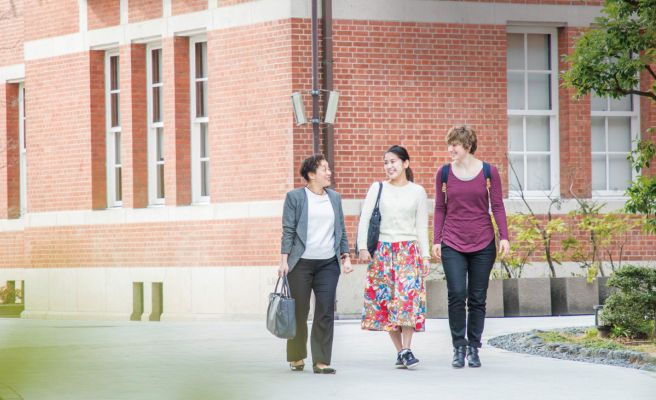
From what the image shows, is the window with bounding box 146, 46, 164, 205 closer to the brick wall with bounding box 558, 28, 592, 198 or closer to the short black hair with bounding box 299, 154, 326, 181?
the brick wall with bounding box 558, 28, 592, 198

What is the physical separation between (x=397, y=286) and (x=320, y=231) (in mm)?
722

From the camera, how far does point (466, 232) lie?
1022 cm

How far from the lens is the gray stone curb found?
10547 mm

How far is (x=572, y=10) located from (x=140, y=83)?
22.7 feet

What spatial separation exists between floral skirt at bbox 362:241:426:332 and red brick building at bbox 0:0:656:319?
27.1 ft

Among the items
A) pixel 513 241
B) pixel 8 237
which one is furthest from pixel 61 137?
pixel 513 241

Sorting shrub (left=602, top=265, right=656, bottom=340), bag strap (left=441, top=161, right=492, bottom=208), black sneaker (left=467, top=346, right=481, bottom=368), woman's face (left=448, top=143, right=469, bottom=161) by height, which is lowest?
black sneaker (left=467, top=346, right=481, bottom=368)

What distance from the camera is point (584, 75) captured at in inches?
460

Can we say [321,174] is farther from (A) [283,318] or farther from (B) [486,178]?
(B) [486,178]

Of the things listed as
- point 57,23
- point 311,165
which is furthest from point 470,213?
point 57,23

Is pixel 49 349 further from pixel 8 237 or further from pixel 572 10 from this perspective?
pixel 8 237

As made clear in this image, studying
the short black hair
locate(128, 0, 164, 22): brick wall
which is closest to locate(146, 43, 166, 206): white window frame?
locate(128, 0, 164, 22): brick wall

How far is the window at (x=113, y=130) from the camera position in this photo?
22.2 metres

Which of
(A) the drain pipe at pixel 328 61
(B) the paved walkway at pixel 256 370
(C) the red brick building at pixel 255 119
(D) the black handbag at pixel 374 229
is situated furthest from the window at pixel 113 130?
(D) the black handbag at pixel 374 229
